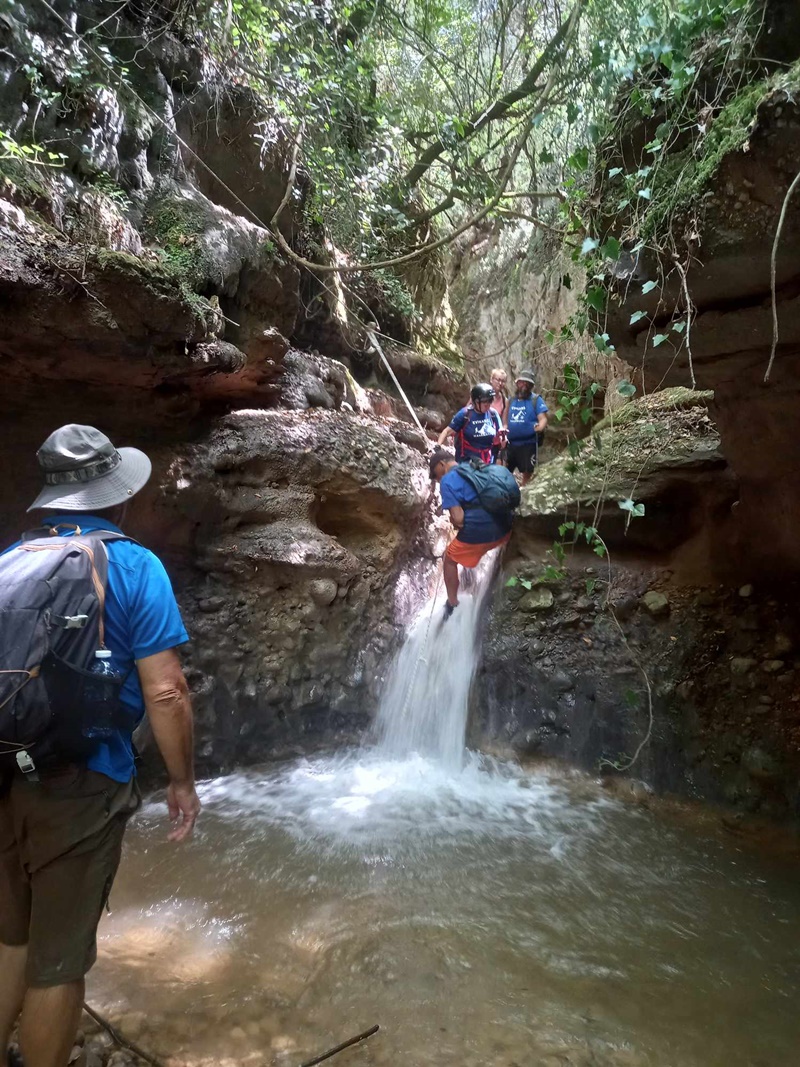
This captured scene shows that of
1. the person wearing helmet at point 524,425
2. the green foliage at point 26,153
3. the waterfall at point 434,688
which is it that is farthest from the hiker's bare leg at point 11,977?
the person wearing helmet at point 524,425

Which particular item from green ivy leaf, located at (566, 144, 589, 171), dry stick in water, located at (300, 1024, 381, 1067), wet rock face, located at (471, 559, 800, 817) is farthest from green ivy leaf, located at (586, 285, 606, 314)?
dry stick in water, located at (300, 1024, 381, 1067)

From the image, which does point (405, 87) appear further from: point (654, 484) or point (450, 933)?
point (450, 933)

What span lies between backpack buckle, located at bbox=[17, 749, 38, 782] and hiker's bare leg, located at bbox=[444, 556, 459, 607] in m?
4.38

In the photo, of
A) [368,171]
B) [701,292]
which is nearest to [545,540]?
[701,292]

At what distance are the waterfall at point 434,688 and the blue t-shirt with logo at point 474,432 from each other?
1.12m

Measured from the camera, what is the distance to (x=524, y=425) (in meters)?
7.01

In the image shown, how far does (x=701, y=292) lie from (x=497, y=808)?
11.1ft

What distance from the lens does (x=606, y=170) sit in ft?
10.0

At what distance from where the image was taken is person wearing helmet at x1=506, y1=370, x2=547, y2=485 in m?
6.89

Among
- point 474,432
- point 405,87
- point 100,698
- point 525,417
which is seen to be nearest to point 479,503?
point 474,432

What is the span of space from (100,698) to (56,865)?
484 mm

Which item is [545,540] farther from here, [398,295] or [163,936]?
[398,295]

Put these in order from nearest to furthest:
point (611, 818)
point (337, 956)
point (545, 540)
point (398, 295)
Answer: point (337, 956), point (611, 818), point (545, 540), point (398, 295)

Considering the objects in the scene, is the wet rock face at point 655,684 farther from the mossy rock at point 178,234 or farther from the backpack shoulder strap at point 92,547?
the mossy rock at point 178,234
